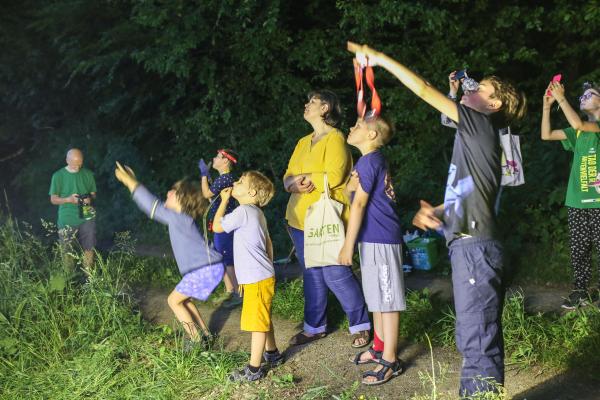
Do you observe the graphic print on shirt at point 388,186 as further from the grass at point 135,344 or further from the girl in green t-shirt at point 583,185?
the girl in green t-shirt at point 583,185

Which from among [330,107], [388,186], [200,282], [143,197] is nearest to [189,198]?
[143,197]

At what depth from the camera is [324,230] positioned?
15.6 ft

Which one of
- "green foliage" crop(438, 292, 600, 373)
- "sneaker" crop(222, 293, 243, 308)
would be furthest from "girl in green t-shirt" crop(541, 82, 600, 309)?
"sneaker" crop(222, 293, 243, 308)

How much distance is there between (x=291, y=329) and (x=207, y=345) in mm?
765

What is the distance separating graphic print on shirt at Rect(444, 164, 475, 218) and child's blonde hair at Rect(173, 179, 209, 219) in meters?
2.15

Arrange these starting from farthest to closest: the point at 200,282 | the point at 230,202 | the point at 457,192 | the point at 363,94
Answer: the point at 230,202 → the point at 200,282 → the point at 363,94 → the point at 457,192

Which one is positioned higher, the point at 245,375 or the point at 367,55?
the point at 367,55

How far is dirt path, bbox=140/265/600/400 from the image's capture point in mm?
4055

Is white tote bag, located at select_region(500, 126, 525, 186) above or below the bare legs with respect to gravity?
above

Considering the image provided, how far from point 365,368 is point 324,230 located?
971mm

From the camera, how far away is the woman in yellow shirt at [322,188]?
485cm

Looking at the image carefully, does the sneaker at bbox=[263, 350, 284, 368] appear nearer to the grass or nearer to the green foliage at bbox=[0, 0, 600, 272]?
the grass

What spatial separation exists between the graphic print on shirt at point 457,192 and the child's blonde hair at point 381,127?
0.99 meters

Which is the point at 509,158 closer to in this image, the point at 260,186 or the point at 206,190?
the point at 260,186
